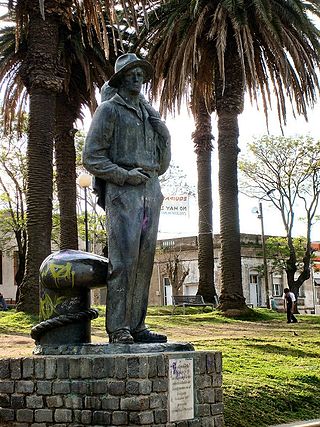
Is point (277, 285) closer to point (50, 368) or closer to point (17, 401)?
point (17, 401)

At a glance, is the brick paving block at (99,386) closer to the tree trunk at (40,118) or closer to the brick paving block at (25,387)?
the brick paving block at (25,387)

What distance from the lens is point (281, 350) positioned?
528 inches

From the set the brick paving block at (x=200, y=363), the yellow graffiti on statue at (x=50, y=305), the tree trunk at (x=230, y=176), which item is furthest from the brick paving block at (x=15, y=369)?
the tree trunk at (x=230, y=176)

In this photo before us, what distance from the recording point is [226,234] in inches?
790

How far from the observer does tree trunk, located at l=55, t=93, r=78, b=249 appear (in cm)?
1900

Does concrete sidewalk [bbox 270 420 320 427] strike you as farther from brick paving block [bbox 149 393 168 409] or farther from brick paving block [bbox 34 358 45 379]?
brick paving block [bbox 34 358 45 379]

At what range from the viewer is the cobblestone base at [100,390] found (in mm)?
5883

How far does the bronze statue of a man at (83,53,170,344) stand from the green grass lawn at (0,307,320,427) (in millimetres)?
2389

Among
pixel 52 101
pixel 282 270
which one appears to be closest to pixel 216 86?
pixel 52 101

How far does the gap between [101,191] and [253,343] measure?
24.8ft

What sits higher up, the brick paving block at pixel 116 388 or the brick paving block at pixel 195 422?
the brick paving block at pixel 116 388

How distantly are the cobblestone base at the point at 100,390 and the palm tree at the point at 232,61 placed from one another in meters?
13.2

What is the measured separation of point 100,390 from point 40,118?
1114cm

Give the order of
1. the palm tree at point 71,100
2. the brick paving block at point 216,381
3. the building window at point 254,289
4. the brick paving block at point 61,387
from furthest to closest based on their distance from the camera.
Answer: the building window at point 254,289
the palm tree at point 71,100
the brick paving block at point 216,381
the brick paving block at point 61,387
